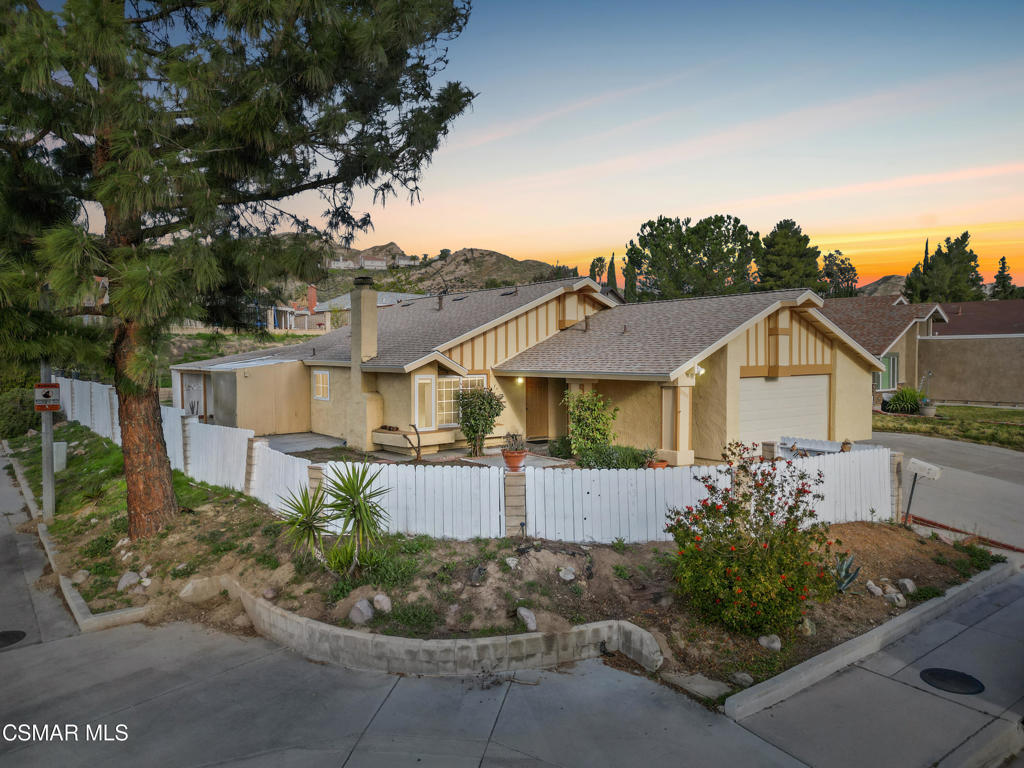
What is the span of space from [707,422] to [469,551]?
29.5 feet

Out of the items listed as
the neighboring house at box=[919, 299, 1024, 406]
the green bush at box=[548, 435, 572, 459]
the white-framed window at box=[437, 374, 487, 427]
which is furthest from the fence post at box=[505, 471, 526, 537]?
the neighboring house at box=[919, 299, 1024, 406]

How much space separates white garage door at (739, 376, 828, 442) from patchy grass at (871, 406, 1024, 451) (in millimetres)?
5999

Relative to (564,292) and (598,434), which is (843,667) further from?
(564,292)

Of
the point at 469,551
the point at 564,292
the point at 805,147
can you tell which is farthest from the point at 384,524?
the point at 805,147

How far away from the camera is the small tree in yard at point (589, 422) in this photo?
15367 millimetres

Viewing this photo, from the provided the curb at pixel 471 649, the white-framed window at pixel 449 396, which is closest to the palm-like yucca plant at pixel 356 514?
the curb at pixel 471 649

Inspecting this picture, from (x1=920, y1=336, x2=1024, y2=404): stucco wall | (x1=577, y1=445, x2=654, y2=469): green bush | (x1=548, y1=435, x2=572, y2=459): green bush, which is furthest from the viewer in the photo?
(x1=920, y1=336, x2=1024, y2=404): stucco wall

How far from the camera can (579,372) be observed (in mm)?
15828

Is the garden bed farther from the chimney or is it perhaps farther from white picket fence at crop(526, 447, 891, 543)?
the chimney

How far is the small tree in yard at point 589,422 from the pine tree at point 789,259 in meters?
36.1

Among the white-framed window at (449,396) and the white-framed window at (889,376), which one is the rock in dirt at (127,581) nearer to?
the white-framed window at (449,396)

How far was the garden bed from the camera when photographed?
20.9 ft

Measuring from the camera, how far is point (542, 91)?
16359mm

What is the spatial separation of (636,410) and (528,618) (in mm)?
9785
